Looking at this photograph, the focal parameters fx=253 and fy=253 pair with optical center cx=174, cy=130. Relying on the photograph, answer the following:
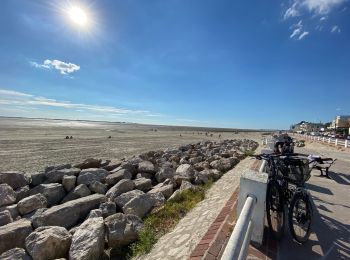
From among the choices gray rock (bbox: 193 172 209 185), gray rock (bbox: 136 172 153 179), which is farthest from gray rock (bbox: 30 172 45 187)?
gray rock (bbox: 193 172 209 185)

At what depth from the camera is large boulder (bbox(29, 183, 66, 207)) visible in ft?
20.9

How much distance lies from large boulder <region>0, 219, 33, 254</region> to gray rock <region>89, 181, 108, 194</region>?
2243 millimetres

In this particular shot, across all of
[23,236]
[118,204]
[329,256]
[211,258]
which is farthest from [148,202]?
[329,256]

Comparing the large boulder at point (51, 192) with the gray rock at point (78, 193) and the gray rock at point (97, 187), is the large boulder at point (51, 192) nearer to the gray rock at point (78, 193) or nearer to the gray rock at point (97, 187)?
the gray rock at point (78, 193)

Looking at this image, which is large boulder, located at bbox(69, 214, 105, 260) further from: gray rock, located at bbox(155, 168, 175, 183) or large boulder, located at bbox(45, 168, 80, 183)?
gray rock, located at bbox(155, 168, 175, 183)

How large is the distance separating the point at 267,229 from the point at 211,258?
49.7 inches

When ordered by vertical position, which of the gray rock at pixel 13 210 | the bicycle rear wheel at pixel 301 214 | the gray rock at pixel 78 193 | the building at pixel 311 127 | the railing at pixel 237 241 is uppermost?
the building at pixel 311 127

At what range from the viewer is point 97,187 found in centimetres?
684

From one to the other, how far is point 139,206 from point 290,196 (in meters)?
3.05

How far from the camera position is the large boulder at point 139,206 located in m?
5.35

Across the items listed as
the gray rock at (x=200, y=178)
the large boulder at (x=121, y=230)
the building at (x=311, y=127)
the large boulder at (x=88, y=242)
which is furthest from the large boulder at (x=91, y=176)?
the building at (x=311, y=127)

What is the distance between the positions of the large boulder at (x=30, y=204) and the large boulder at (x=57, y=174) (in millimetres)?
1460

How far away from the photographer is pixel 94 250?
3795mm

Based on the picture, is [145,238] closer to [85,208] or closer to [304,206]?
[85,208]
